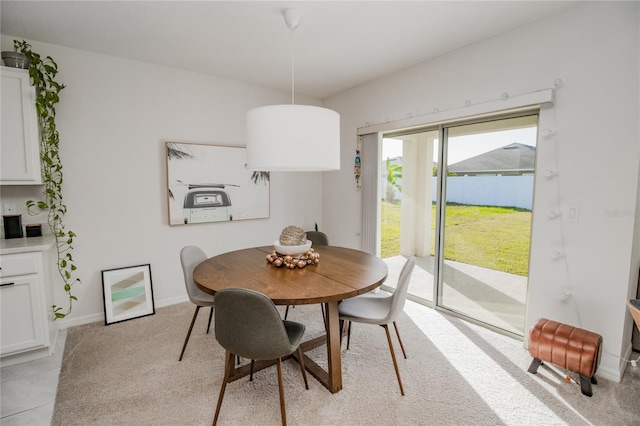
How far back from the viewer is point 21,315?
2285 mm

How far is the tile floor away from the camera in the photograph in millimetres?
1812

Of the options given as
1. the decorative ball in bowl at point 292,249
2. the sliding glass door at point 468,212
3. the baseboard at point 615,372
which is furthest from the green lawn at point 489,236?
the decorative ball in bowl at point 292,249

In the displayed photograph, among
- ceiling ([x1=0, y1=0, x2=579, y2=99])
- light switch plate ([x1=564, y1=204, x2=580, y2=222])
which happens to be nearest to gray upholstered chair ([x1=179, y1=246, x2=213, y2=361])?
ceiling ([x1=0, y1=0, x2=579, y2=99])

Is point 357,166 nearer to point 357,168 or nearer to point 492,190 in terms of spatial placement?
point 357,168

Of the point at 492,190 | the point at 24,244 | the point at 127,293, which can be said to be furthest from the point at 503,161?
the point at 24,244

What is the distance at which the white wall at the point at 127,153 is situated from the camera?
2.87 meters

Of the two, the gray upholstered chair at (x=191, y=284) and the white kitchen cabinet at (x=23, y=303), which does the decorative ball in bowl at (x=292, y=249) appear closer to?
the gray upholstered chair at (x=191, y=284)

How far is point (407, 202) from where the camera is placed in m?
3.53

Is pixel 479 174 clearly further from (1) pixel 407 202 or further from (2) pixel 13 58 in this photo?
(2) pixel 13 58

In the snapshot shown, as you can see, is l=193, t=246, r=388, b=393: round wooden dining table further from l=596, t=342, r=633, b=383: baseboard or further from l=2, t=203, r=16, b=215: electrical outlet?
l=2, t=203, r=16, b=215: electrical outlet

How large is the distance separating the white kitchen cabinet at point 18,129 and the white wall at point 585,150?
11.8ft

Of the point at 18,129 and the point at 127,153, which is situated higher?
the point at 18,129

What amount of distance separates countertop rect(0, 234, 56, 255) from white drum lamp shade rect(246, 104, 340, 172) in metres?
1.80

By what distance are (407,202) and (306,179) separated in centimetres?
152
